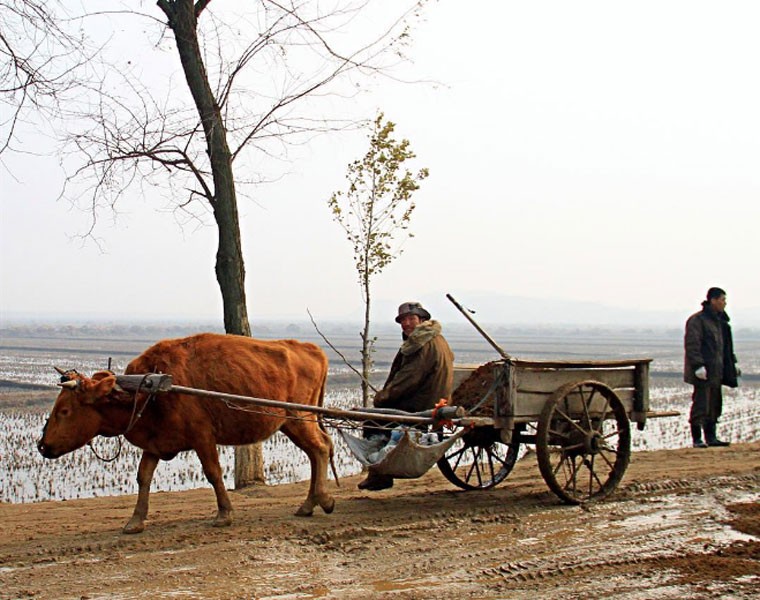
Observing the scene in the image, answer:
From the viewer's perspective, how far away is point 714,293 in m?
13.0

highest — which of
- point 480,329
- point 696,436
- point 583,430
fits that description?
point 480,329

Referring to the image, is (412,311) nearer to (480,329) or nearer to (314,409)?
(480,329)

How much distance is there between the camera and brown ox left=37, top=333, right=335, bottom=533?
781 cm

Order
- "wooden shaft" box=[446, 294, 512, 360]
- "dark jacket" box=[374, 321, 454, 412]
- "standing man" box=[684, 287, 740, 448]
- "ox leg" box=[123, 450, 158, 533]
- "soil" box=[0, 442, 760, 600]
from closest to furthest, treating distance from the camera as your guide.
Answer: "soil" box=[0, 442, 760, 600] → "ox leg" box=[123, 450, 158, 533] → "wooden shaft" box=[446, 294, 512, 360] → "dark jacket" box=[374, 321, 454, 412] → "standing man" box=[684, 287, 740, 448]

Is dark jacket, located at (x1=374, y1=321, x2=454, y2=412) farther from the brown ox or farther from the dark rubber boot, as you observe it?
the brown ox

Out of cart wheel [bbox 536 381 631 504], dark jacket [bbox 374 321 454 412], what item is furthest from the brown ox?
cart wheel [bbox 536 381 631 504]

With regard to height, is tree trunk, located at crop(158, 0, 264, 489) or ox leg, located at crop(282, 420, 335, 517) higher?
tree trunk, located at crop(158, 0, 264, 489)

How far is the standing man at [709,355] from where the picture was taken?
512 inches

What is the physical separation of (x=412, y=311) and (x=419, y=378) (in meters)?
0.68

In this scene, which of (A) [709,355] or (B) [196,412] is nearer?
(B) [196,412]

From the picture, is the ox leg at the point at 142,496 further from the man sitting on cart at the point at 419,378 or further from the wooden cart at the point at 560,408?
the wooden cart at the point at 560,408

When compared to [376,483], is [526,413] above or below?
above

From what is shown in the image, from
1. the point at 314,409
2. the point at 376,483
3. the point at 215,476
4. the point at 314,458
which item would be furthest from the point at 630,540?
the point at 215,476

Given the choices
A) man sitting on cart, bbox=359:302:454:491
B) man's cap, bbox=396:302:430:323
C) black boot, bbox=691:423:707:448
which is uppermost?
man's cap, bbox=396:302:430:323
